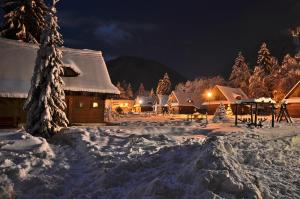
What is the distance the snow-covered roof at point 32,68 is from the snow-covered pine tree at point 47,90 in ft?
30.2

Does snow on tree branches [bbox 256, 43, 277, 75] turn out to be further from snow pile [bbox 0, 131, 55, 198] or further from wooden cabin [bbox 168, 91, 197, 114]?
snow pile [bbox 0, 131, 55, 198]

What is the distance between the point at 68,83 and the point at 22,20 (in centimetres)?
1488

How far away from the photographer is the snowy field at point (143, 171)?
814 centimetres

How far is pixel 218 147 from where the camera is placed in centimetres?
978

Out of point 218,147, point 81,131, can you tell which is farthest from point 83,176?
point 81,131

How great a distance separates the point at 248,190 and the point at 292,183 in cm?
219

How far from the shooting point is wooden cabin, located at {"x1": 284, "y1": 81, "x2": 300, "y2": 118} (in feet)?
160

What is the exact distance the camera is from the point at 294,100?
48812mm

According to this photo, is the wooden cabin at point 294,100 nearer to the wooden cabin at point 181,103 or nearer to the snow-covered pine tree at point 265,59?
the wooden cabin at point 181,103

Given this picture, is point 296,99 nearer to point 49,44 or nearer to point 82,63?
point 82,63

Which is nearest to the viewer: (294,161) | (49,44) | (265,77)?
(294,161)

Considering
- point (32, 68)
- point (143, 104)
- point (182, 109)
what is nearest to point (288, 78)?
point (182, 109)

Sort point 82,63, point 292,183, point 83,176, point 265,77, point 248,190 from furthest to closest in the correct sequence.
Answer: point 265,77 < point 82,63 < point 83,176 < point 292,183 < point 248,190

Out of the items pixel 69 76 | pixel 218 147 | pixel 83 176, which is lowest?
pixel 83 176
